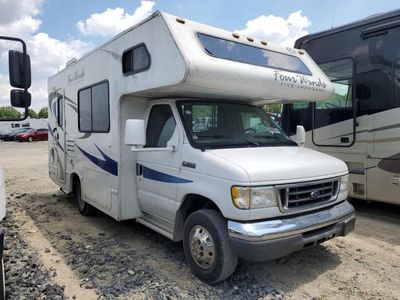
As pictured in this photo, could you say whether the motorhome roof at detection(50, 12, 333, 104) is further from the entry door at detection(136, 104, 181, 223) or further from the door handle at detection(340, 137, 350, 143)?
the door handle at detection(340, 137, 350, 143)

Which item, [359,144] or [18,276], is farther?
[359,144]

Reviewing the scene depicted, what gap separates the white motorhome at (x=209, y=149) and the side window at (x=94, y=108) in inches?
1.3

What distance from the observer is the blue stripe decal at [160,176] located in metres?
4.45

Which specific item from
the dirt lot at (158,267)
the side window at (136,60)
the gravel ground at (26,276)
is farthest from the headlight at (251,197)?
the gravel ground at (26,276)

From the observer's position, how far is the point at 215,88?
165 inches

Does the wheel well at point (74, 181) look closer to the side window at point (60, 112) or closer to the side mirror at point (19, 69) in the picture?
the side window at point (60, 112)

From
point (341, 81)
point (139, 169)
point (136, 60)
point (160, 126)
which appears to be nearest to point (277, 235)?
point (160, 126)

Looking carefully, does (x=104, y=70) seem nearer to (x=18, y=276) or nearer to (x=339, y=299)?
(x=18, y=276)

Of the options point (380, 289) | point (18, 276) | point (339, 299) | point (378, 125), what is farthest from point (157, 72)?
point (378, 125)

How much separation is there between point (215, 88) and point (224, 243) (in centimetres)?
169

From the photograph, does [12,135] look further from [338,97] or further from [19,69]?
[19,69]

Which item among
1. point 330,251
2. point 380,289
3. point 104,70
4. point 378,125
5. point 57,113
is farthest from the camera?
point 57,113

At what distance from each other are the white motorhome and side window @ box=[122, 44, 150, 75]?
21mm

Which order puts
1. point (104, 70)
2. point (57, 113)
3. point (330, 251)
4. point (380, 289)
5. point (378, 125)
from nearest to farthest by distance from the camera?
point (380, 289) < point (330, 251) < point (104, 70) < point (378, 125) < point (57, 113)
